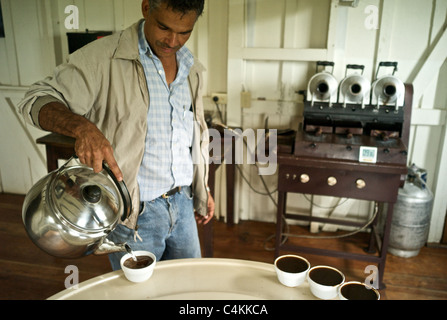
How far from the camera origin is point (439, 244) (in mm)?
2996

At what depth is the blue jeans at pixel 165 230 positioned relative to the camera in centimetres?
152

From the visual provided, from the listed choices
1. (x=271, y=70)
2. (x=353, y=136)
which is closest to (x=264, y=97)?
(x=271, y=70)

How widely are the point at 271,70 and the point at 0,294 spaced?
2.32 metres

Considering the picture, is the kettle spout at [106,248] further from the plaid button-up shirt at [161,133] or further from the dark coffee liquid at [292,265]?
the dark coffee liquid at [292,265]

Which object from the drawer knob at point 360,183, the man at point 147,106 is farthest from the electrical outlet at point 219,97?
the man at point 147,106

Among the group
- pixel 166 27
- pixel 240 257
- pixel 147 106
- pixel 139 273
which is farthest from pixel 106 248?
pixel 240 257

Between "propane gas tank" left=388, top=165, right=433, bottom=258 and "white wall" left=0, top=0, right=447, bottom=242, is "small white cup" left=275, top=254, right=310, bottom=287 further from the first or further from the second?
"white wall" left=0, top=0, right=447, bottom=242

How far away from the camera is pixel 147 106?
146 cm

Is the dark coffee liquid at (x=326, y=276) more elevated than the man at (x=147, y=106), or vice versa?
the man at (x=147, y=106)

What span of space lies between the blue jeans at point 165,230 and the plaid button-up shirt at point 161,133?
62mm

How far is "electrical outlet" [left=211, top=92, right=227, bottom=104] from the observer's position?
9.99 ft

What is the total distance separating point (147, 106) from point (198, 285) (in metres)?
0.67

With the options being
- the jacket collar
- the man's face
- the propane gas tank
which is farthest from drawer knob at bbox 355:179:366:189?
the jacket collar
